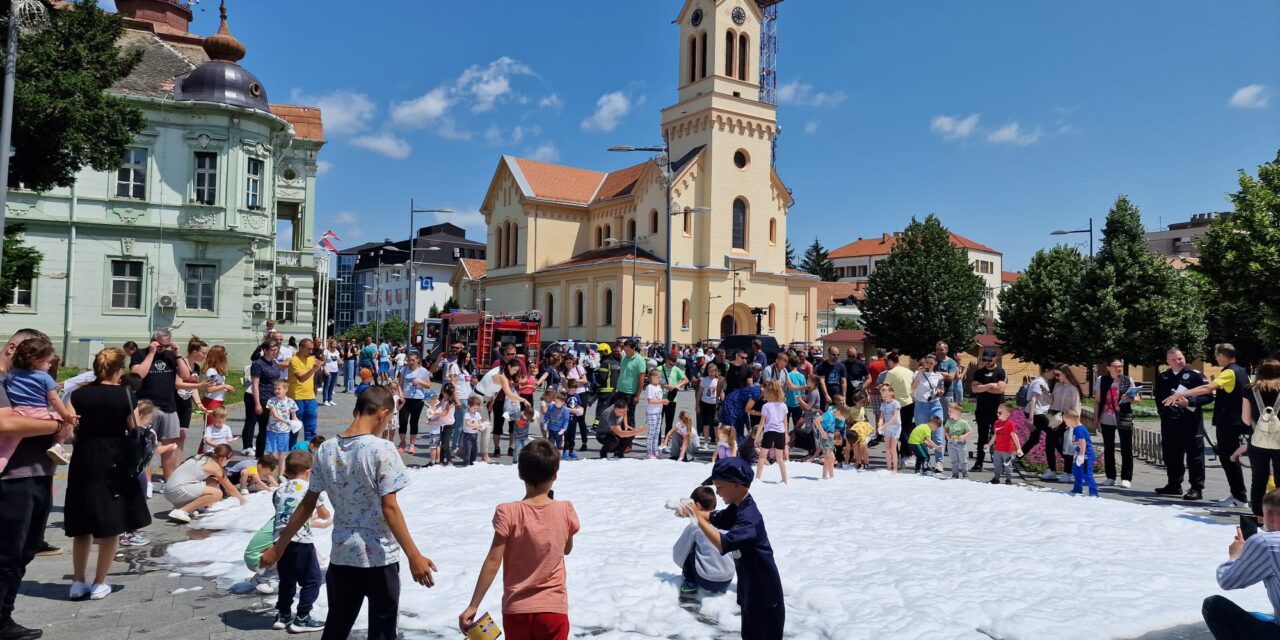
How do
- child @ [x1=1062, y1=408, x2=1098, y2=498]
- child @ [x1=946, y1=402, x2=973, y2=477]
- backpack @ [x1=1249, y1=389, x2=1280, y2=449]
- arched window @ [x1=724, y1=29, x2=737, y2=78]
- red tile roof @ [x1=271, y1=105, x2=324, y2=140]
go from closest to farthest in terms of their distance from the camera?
backpack @ [x1=1249, y1=389, x2=1280, y2=449] → child @ [x1=1062, y1=408, x2=1098, y2=498] → child @ [x1=946, y1=402, x2=973, y2=477] → red tile roof @ [x1=271, y1=105, x2=324, y2=140] → arched window @ [x1=724, y1=29, x2=737, y2=78]

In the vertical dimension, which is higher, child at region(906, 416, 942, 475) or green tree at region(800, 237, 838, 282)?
green tree at region(800, 237, 838, 282)

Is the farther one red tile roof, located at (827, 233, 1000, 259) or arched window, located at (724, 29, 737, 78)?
red tile roof, located at (827, 233, 1000, 259)

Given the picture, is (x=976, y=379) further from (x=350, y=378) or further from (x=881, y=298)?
(x=881, y=298)

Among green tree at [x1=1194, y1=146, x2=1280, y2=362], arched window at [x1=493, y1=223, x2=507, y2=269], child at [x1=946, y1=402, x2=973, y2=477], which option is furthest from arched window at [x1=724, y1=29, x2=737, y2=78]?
child at [x1=946, y1=402, x2=973, y2=477]

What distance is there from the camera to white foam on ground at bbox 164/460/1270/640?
6254mm

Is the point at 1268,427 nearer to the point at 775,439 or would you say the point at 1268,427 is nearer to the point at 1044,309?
the point at 775,439

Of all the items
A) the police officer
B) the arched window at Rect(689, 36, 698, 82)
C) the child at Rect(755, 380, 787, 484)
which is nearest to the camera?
the police officer

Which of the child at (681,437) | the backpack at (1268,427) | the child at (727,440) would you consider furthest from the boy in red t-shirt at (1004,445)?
the child at (681,437)

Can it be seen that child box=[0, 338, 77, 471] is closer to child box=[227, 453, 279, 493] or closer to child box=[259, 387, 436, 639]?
child box=[259, 387, 436, 639]

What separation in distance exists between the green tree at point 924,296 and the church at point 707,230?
7.84 meters

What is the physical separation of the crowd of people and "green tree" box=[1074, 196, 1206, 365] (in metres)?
27.4

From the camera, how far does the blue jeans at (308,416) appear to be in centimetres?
1250

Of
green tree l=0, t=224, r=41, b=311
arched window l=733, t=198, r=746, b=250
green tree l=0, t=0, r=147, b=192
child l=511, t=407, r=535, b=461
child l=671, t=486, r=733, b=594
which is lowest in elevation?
child l=671, t=486, r=733, b=594

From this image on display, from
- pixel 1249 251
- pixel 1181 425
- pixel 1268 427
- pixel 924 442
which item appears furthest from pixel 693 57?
pixel 1268 427
